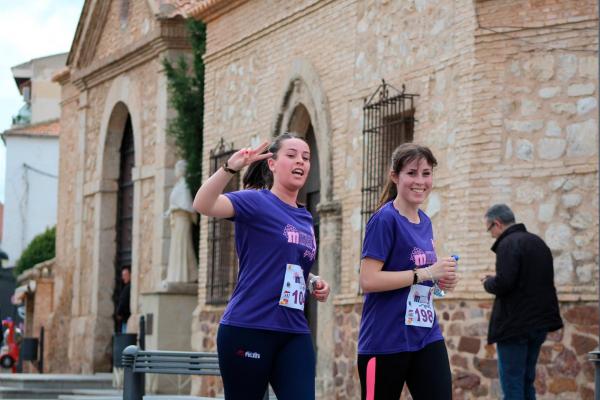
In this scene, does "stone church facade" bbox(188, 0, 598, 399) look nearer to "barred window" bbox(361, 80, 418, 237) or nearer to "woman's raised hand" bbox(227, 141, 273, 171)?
"barred window" bbox(361, 80, 418, 237)

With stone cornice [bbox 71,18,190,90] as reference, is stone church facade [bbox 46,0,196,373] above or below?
below

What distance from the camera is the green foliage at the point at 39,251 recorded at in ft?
174

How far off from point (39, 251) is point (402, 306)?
46.8 meters

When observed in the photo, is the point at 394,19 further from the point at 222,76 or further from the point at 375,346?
the point at 375,346

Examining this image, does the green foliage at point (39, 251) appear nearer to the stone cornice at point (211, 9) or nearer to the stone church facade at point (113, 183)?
the stone church facade at point (113, 183)

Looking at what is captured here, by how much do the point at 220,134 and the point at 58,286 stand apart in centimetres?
1000

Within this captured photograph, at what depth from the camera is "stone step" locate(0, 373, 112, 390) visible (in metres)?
24.4

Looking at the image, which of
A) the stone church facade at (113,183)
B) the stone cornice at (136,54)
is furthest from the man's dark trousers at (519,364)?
the stone cornice at (136,54)

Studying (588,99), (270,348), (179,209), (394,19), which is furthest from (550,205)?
(179,209)


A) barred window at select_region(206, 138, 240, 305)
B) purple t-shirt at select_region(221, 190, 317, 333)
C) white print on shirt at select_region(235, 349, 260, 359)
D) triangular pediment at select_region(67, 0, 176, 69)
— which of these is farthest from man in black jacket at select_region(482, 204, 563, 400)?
triangular pediment at select_region(67, 0, 176, 69)

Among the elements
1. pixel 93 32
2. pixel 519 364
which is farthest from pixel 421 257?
pixel 93 32

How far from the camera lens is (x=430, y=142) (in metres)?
16.1

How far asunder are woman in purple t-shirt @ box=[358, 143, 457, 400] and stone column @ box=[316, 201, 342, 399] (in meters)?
10.3

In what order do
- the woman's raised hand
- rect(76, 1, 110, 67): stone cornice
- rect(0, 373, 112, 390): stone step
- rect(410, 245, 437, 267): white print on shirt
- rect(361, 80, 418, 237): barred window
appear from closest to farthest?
1. the woman's raised hand
2. rect(410, 245, 437, 267): white print on shirt
3. rect(361, 80, 418, 237): barred window
4. rect(0, 373, 112, 390): stone step
5. rect(76, 1, 110, 67): stone cornice
